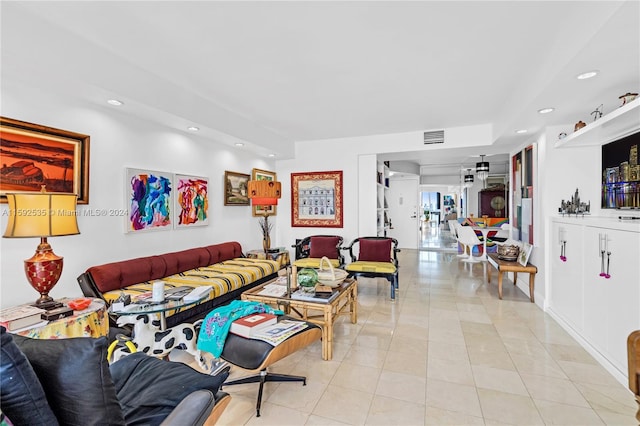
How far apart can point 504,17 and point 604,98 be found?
1.55 meters

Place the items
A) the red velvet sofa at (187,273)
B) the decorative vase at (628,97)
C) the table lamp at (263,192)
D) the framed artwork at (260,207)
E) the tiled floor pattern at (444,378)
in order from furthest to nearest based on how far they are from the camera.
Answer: the framed artwork at (260,207)
the table lamp at (263,192)
the red velvet sofa at (187,273)
the decorative vase at (628,97)
the tiled floor pattern at (444,378)

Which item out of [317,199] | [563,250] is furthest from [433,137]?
[563,250]

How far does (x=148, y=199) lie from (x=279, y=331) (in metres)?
2.53

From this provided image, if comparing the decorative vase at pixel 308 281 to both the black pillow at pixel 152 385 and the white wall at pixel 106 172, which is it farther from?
the white wall at pixel 106 172

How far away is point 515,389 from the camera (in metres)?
2.24

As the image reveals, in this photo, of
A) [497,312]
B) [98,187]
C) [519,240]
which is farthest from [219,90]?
[519,240]

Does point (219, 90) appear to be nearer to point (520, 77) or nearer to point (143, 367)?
point (143, 367)

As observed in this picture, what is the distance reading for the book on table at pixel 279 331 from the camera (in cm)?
212

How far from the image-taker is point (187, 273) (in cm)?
390

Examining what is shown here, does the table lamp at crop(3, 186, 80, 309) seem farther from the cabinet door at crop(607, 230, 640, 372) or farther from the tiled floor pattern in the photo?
the cabinet door at crop(607, 230, 640, 372)

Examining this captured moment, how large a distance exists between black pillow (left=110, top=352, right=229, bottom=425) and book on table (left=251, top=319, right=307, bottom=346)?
557mm

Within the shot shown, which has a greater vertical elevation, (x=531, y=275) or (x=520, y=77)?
(x=520, y=77)

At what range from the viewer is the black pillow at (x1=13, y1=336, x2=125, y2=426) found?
0.93 m

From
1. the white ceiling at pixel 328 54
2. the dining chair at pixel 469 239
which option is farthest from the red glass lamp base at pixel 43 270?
the dining chair at pixel 469 239
